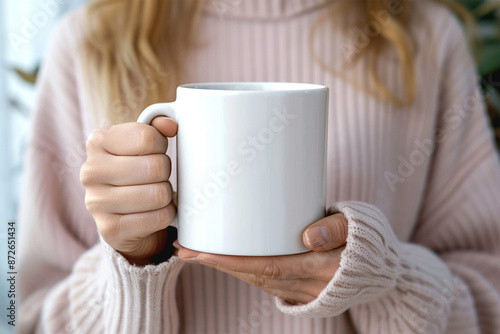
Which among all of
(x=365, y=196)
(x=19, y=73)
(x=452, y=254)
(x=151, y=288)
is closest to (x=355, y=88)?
(x=365, y=196)

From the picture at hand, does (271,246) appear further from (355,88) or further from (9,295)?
(355,88)

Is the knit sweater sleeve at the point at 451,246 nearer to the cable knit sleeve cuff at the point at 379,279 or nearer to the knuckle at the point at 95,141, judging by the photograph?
the cable knit sleeve cuff at the point at 379,279

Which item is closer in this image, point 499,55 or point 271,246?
point 271,246

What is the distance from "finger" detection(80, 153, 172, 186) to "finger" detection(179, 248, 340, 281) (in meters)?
0.09

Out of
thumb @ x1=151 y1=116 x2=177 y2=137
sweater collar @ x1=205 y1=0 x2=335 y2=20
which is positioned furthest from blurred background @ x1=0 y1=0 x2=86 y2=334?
thumb @ x1=151 y1=116 x2=177 y2=137

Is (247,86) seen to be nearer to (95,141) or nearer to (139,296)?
(95,141)

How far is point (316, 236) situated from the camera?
0.50m

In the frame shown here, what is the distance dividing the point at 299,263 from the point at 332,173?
0.95ft

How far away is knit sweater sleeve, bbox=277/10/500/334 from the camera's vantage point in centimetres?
68

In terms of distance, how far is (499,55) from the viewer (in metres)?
1.29

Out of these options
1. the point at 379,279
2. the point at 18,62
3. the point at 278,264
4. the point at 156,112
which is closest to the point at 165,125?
the point at 156,112

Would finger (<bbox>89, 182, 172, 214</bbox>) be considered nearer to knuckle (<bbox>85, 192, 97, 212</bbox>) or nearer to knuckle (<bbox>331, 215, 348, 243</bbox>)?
knuckle (<bbox>85, 192, 97, 212</bbox>)

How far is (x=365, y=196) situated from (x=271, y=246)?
1.15ft

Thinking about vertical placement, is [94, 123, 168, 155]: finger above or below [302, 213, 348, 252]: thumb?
above
